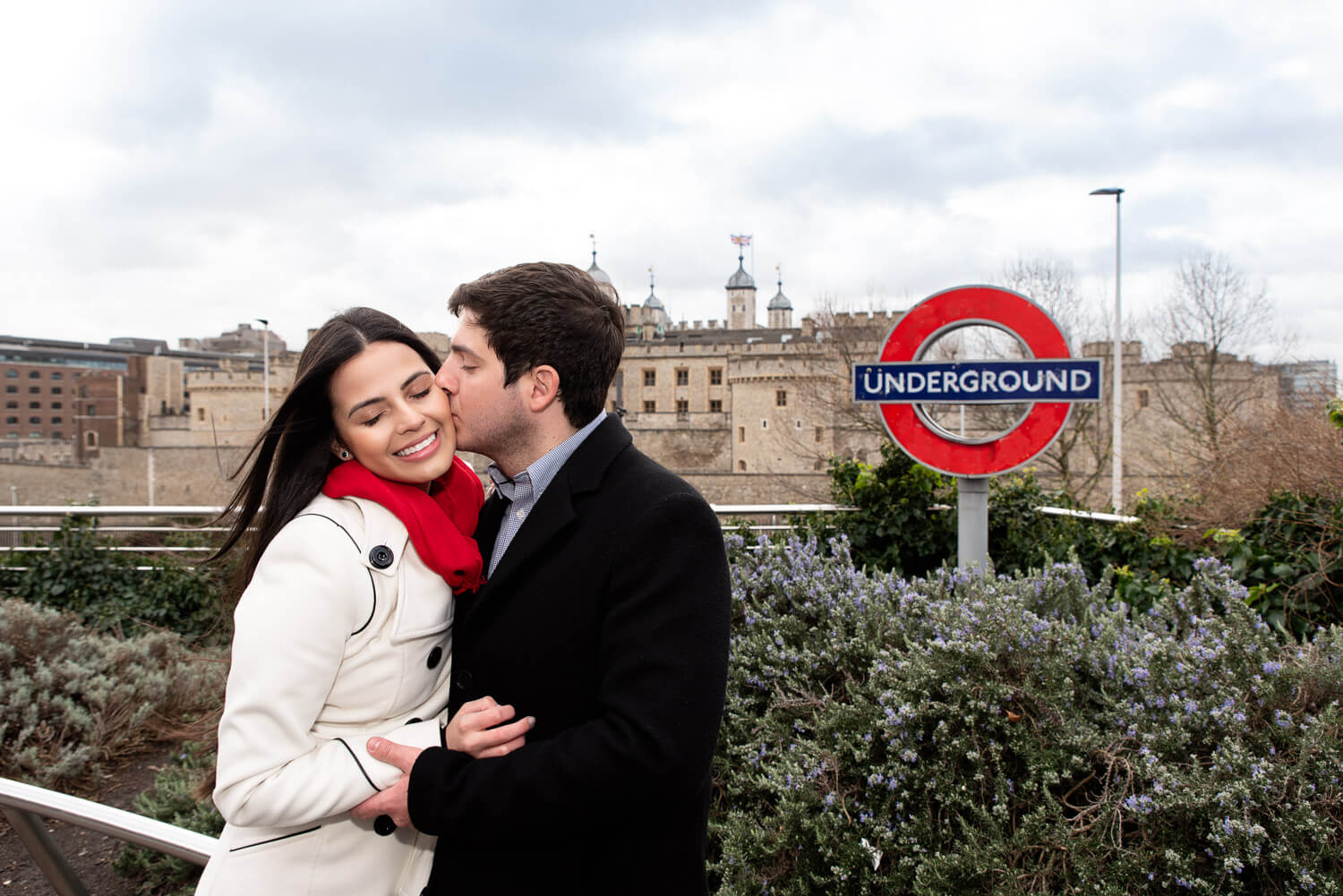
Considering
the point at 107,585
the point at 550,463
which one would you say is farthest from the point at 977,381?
the point at 107,585

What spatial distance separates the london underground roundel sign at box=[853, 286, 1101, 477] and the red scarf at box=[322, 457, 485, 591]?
11.5 ft

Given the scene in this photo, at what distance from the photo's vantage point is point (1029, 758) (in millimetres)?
2555

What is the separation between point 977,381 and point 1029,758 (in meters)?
2.65

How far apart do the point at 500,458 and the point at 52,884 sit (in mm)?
1711

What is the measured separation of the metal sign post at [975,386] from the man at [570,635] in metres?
3.25

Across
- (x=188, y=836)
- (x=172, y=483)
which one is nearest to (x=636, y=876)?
(x=188, y=836)

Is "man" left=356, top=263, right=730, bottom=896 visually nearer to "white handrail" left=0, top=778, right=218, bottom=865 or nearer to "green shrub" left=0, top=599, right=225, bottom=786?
"white handrail" left=0, top=778, right=218, bottom=865

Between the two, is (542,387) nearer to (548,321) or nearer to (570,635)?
(548,321)

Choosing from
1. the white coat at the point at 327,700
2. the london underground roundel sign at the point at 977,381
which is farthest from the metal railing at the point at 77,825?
the london underground roundel sign at the point at 977,381

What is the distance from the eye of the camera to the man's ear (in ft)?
5.74

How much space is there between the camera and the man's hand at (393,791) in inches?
62.9

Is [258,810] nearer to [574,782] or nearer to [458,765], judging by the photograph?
[458,765]

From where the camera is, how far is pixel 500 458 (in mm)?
1851

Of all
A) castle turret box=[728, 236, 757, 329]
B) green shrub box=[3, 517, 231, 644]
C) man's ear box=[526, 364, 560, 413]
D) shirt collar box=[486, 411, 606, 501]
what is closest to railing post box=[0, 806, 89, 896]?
shirt collar box=[486, 411, 606, 501]
